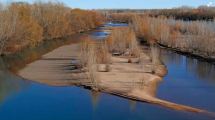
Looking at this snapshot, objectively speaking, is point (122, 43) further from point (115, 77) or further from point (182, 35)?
point (182, 35)

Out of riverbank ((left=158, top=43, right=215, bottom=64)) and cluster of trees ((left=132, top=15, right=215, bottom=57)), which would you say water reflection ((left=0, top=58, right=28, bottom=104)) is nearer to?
riverbank ((left=158, top=43, right=215, bottom=64))

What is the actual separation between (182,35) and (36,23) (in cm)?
1928

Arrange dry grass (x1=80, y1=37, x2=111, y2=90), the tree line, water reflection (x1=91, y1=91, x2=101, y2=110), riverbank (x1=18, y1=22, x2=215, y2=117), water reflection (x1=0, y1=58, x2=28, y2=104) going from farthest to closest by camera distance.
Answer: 1. the tree line
2. dry grass (x1=80, y1=37, x2=111, y2=90)
3. water reflection (x1=0, y1=58, x2=28, y2=104)
4. riverbank (x1=18, y1=22, x2=215, y2=117)
5. water reflection (x1=91, y1=91, x2=101, y2=110)

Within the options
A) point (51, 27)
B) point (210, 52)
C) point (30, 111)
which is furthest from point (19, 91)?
point (51, 27)

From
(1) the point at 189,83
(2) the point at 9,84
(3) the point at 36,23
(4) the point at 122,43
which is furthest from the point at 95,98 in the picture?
(3) the point at 36,23

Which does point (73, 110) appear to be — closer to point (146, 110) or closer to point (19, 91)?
point (146, 110)

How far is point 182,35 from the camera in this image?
50.8 meters

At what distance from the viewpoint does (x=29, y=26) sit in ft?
151

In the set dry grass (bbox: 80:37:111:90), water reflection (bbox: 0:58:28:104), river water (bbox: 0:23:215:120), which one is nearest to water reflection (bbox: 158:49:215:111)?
river water (bbox: 0:23:215:120)

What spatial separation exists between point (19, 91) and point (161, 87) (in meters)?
8.56

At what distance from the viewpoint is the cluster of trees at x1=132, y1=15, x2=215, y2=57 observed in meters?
37.8

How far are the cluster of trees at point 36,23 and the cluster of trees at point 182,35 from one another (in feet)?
42.8

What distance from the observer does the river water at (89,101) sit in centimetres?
1788

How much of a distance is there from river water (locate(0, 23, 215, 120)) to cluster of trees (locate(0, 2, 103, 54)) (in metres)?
14.0
